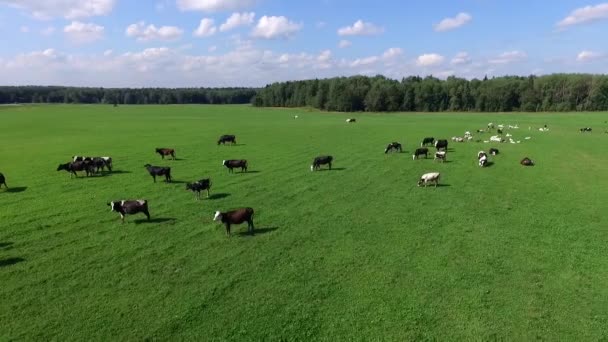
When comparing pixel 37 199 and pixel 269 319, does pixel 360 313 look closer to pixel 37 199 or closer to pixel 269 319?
pixel 269 319

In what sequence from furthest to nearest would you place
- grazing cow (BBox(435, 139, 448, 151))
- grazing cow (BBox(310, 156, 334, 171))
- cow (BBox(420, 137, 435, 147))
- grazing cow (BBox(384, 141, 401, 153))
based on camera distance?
1. cow (BBox(420, 137, 435, 147))
2. grazing cow (BBox(435, 139, 448, 151))
3. grazing cow (BBox(384, 141, 401, 153))
4. grazing cow (BBox(310, 156, 334, 171))

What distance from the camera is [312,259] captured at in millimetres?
16016

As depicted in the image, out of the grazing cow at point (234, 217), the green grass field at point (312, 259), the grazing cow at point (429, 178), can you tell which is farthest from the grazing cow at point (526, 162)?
the grazing cow at point (234, 217)

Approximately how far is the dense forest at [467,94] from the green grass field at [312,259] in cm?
10670

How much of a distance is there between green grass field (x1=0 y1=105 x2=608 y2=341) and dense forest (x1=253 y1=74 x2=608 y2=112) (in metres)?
107

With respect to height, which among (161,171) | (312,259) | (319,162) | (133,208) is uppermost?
(319,162)

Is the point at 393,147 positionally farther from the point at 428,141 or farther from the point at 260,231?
the point at 260,231

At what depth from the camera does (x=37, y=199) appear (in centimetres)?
2403

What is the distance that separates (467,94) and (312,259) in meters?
129

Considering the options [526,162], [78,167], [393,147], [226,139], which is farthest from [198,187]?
[526,162]

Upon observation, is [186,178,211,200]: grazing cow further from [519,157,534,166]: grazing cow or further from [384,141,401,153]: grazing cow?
[519,157,534,166]: grazing cow

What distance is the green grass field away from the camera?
473 inches

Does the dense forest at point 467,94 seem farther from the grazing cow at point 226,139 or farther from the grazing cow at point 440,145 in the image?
the grazing cow at point 440,145

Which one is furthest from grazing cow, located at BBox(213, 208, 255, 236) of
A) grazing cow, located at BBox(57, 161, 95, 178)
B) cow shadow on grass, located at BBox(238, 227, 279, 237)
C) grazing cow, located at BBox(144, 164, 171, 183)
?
grazing cow, located at BBox(57, 161, 95, 178)
